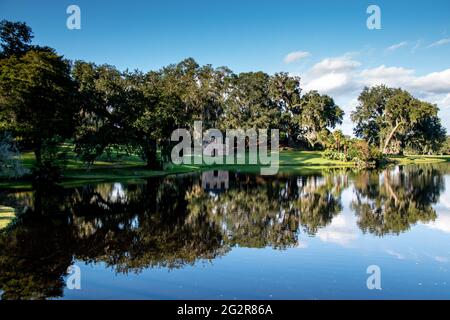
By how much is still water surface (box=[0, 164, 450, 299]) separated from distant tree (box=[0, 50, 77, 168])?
1298 centimetres

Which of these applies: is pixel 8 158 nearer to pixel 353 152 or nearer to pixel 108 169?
pixel 108 169

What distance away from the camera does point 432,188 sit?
40500 millimetres


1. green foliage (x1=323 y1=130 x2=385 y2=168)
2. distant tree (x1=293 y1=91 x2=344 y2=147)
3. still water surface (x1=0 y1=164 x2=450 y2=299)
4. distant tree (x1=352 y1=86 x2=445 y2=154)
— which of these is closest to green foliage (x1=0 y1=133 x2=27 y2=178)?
still water surface (x1=0 y1=164 x2=450 y2=299)

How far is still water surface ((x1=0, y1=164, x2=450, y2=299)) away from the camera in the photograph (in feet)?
42.8

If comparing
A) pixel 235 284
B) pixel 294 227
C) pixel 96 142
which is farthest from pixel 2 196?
pixel 235 284

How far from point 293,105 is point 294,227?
311 feet

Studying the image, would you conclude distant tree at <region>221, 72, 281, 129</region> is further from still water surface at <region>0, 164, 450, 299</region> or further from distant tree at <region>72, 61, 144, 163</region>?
still water surface at <region>0, 164, 450, 299</region>

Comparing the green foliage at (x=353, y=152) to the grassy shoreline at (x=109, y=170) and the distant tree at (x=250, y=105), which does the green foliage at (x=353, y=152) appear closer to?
the grassy shoreline at (x=109, y=170)

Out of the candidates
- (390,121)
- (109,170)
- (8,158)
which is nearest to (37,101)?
(8,158)

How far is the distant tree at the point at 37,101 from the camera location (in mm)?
42688

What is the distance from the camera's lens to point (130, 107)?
2195 inches

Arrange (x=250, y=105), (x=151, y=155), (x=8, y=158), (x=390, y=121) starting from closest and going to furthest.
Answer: (x=8, y=158), (x=151, y=155), (x=250, y=105), (x=390, y=121)

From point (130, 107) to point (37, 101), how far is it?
43.4 feet

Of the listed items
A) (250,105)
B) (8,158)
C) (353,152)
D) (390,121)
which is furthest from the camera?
(390,121)
